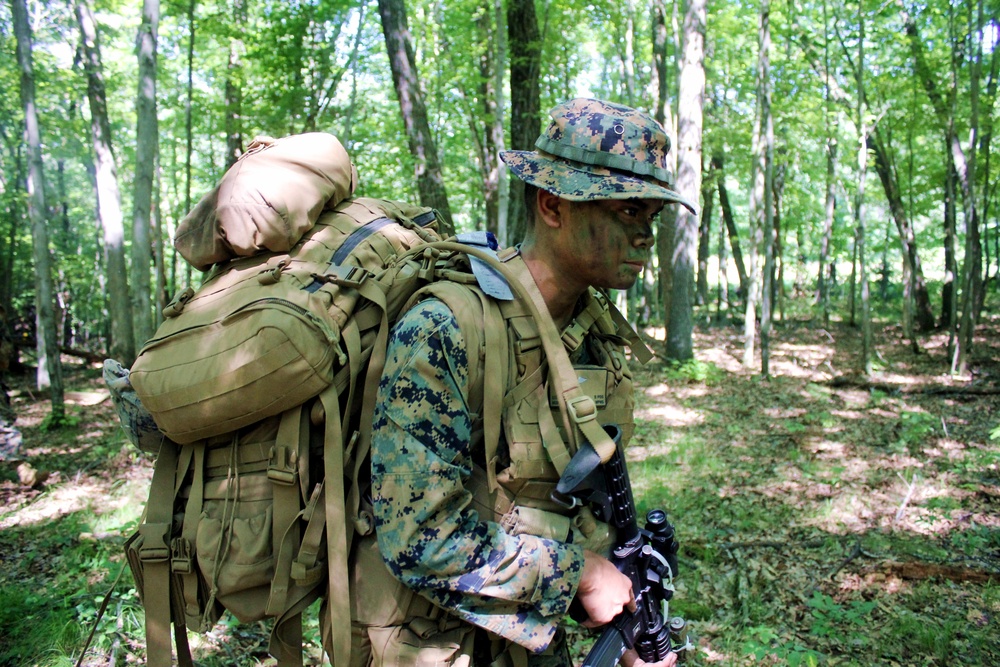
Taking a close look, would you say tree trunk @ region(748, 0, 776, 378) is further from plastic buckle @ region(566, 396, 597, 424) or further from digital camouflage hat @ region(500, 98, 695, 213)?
plastic buckle @ region(566, 396, 597, 424)

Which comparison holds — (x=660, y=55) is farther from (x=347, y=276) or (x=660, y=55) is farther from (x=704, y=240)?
(x=347, y=276)

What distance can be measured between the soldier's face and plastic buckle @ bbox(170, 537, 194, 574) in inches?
49.8

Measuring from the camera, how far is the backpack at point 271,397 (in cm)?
159

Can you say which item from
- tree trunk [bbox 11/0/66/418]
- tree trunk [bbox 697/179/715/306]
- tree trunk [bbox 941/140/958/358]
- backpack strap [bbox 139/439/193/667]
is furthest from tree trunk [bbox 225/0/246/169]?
tree trunk [bbox 697/179/715/306]

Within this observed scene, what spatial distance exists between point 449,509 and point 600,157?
96cm

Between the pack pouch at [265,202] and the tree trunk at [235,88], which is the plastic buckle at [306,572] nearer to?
the pack pouch at [265,202]

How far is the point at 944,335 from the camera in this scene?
46.1ft

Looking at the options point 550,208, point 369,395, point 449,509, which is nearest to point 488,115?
point 550,208

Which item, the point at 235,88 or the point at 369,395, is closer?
the point at 369,395

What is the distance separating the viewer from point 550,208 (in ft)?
5.85

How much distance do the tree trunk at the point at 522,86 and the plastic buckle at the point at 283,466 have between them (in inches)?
267

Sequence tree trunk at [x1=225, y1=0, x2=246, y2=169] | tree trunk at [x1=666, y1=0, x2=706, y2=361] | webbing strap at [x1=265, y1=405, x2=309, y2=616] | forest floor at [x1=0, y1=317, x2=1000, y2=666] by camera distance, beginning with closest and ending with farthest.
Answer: webbing strap at [x1=265, y1=405, x2=309, y2=616], forest floor at [x1=0, y1=317, x2=1000, y2=666], tree trunk at [x1=666, y1=0, x2=706, y2=361], tree trunk at [x1=225, y1=0, x2=246, y2=169]

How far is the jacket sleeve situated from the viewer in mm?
1512

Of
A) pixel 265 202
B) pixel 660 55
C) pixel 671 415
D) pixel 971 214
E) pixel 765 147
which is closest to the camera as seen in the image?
pixel 265 202
